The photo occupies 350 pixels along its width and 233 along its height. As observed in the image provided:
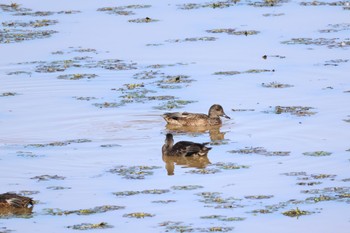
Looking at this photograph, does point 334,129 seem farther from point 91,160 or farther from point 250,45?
point 250,45

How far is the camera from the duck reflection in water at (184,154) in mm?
17422

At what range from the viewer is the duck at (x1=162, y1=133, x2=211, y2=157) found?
1762 cm

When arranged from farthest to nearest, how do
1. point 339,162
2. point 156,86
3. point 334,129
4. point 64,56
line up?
1. point 64,56
2. point 156,86
3. point 334,129
4. point 339,162

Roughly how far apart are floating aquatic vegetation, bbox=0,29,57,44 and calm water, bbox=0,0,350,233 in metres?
0.07

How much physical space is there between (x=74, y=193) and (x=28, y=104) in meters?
5.74

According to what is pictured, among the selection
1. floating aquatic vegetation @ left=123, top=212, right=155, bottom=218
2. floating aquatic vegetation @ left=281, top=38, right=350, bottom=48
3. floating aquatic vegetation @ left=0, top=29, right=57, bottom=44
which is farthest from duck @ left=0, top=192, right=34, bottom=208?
floating aquatic vegetation @ left=0, top=29, right=57, bottom=44

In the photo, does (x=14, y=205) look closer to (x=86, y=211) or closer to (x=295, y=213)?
(x=86, y=211)

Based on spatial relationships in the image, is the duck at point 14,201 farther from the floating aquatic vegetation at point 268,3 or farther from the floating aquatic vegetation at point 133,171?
the floating aquatic vegetation at point 268,3

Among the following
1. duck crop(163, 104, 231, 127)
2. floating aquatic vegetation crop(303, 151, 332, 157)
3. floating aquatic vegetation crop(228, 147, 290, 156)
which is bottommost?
floating aquatic vegetation crop(303, 151, 332, 157)

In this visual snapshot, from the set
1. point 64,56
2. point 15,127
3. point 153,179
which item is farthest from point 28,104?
point 153,179

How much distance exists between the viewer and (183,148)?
17969mm

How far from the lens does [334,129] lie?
1866cm

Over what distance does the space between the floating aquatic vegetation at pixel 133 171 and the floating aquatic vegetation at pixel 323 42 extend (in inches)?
340

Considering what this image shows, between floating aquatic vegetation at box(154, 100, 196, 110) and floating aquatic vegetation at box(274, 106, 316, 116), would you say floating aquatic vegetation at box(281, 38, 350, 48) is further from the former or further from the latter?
floating aquatic vegetation at box(274, 106, 316, 116)
